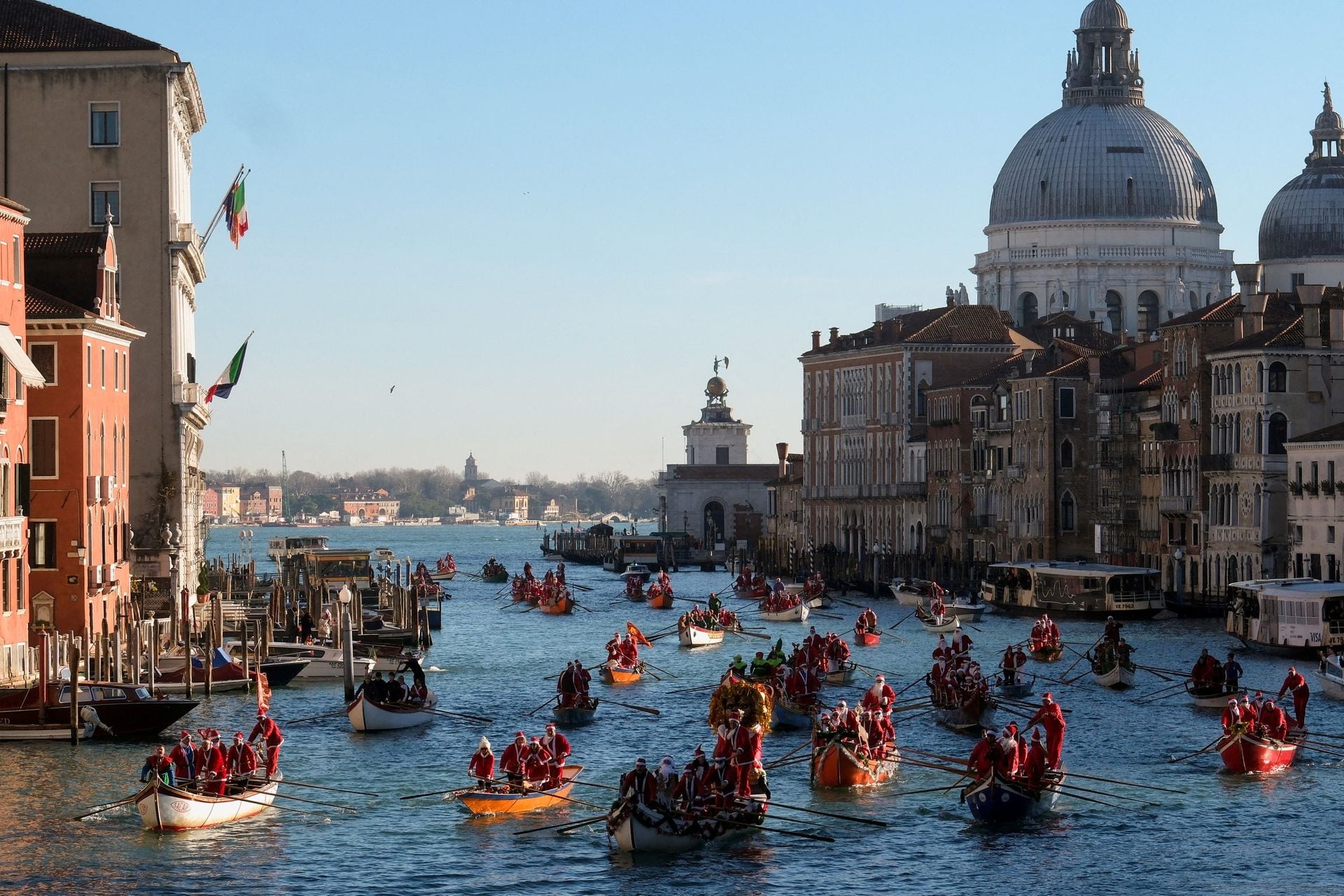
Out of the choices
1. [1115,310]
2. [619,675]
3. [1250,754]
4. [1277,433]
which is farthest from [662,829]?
[1115,310]

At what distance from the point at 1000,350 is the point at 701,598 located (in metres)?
22.1

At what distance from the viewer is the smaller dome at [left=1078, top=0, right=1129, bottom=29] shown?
154 metres

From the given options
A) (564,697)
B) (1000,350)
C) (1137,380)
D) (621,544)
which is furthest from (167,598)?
(621,544)

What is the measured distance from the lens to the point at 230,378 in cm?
7269

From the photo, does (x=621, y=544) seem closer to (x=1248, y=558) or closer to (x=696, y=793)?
(x=1248, y=558)

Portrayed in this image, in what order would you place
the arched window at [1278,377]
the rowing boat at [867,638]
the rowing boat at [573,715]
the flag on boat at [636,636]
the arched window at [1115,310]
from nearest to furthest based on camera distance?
1. the rowing boat at [573,715]
2. the flag on boat at [636,636]
3. the rowing boat at [867,638]
4. the arched window at [1278,377]
5. the arched window at [1115,310]

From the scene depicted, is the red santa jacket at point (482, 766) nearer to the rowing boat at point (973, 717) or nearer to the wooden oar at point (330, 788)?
the wooden oar at point (330, 788)

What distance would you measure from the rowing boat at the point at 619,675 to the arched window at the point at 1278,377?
28.0m

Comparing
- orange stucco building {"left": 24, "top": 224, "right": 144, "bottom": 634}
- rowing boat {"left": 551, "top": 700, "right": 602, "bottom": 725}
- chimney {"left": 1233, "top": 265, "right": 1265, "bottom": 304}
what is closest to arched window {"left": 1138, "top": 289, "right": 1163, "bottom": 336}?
chimney {"left": 1233, "top": 265, "right": 1265, "bottom": 304}

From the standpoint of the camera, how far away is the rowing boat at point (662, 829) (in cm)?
3831

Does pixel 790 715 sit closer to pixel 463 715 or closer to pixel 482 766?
pixel 463 715

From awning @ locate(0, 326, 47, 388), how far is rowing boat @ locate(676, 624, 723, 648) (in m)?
31.8

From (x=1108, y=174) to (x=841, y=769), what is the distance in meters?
107

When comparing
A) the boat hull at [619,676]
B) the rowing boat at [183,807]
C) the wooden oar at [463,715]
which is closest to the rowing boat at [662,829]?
the rowing boat at [183,807]
